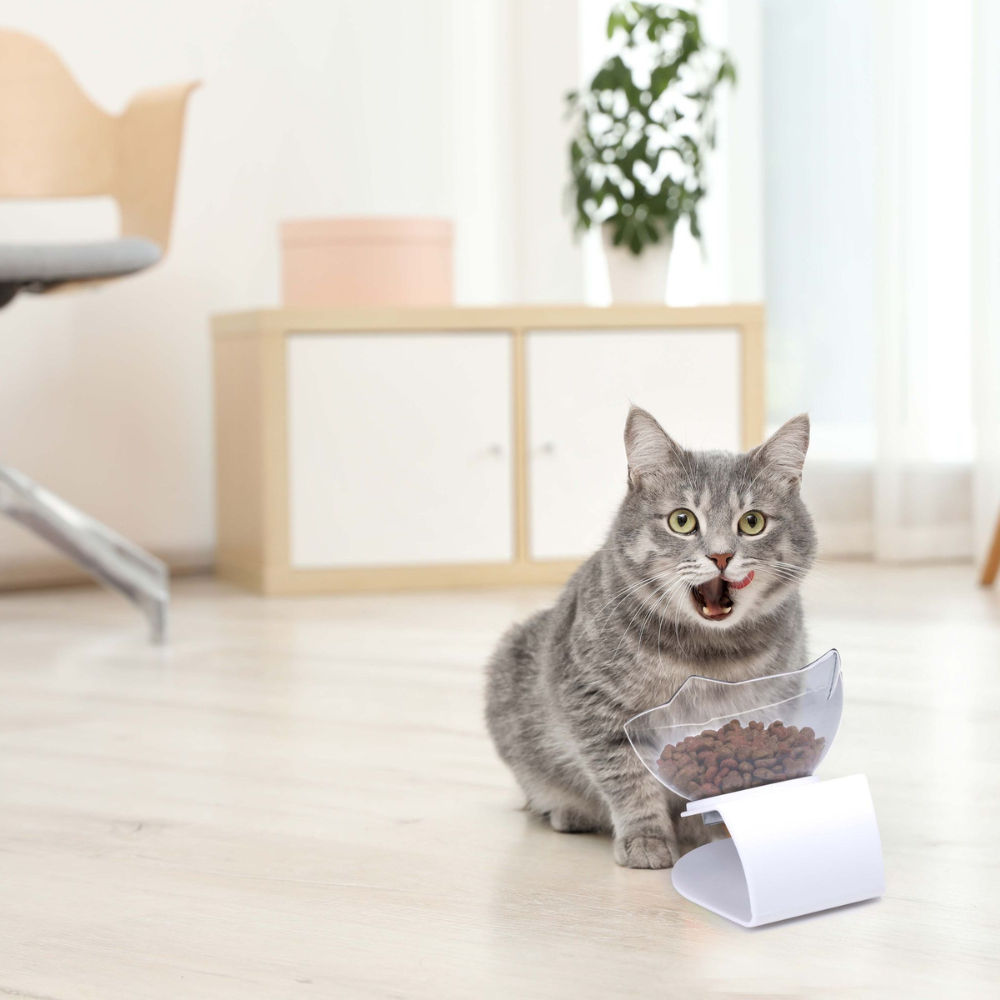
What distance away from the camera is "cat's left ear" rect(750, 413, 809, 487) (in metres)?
1.04

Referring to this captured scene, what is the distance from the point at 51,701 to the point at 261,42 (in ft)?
6.37

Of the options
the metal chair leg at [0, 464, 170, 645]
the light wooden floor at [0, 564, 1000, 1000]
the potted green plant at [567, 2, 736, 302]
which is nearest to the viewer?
the light wooden floor at [0, 564, 1000, 1000]

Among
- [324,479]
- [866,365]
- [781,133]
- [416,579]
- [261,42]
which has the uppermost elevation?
[261,42]

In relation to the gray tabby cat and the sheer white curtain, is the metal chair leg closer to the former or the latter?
the gray tabby cat

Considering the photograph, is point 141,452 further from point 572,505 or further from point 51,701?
point 51,701

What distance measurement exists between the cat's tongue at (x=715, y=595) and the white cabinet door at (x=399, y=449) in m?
1.80

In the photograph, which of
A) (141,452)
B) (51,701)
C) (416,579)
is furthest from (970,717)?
(141,452)

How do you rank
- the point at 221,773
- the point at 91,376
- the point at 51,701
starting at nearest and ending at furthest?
1. the point at 221,773
2. the point at 51,701
3. the point at 91,376

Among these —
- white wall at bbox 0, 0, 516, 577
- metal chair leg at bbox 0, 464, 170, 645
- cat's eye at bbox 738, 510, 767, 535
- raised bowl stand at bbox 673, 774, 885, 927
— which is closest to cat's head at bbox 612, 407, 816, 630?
cat's eye at bbox 738, 510, 767, 535

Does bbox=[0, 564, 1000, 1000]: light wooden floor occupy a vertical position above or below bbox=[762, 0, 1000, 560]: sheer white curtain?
below

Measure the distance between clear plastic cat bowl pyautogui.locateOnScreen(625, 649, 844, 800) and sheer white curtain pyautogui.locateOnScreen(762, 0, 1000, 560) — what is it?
2004 millimetres

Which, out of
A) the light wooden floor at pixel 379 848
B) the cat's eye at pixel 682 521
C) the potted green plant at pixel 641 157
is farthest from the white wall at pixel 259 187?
the cat's eye at pixel 682 521

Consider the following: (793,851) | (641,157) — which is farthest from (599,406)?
(793,851)

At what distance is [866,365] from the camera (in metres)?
3.21
